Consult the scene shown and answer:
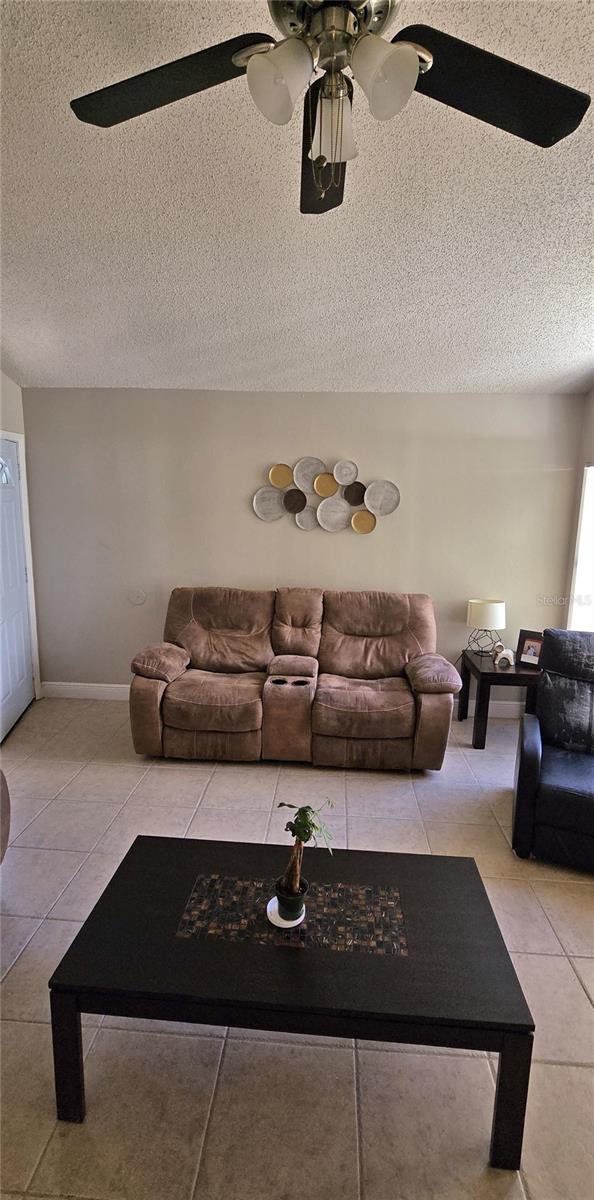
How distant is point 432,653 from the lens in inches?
169

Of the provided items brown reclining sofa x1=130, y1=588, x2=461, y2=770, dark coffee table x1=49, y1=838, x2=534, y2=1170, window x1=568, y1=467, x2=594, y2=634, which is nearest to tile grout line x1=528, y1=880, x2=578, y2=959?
dark coffee table x1=49, y1=838, x2=534, y2=1170

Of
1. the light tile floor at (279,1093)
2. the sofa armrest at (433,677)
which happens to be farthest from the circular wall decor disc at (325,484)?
the light tile floor at (279,1093)

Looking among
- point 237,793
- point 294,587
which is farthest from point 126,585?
point 237,793

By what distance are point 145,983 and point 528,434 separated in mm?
4159

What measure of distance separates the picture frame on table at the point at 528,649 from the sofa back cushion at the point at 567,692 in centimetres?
94

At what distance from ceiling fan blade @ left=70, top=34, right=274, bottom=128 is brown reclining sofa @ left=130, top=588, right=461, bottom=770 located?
298 centimetres

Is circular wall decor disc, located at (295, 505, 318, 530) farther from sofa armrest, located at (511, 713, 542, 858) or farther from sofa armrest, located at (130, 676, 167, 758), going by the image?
sofa armrest, located at (511, 713, 542, 858)

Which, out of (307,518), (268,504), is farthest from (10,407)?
(307,518)

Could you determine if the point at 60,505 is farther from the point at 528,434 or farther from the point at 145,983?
the point at 145,983

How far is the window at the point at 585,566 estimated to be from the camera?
434cm

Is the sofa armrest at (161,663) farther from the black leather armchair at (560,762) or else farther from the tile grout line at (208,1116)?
the tile grout line at (208,1116)

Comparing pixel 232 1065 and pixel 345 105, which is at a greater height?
pixel 345 105

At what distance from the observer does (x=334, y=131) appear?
1315 millimetres

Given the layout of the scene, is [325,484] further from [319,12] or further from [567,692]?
[319,12]
